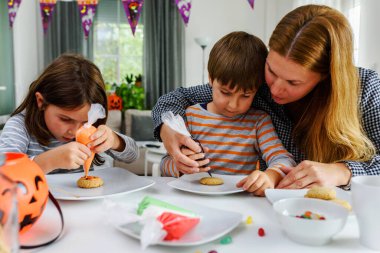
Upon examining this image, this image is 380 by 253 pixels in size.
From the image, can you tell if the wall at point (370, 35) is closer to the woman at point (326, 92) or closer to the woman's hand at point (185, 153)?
the woman at point (326, 92)

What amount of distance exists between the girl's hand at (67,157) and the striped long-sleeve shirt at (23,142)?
262 millimetres

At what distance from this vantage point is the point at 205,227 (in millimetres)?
704

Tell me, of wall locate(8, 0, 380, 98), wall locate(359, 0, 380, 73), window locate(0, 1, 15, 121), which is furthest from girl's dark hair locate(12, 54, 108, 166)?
wall locate(8, 0, 380, 98)

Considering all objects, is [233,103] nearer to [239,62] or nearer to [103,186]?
[239,62]

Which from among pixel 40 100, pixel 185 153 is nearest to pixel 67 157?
pixel 185 153

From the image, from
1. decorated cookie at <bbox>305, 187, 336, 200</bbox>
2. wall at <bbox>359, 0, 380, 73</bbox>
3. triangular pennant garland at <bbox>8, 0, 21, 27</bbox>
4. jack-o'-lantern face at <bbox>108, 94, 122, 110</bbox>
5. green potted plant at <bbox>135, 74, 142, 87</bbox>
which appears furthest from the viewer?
green potted plant at <bbox>135, 74, 142, 87</bbox>

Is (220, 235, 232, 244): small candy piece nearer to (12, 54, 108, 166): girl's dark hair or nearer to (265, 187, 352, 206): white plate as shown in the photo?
(265, 187, 352, 206): white plate

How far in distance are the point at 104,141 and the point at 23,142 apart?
1.13 ft

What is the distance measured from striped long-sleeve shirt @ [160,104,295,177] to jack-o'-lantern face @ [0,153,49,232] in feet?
2.44

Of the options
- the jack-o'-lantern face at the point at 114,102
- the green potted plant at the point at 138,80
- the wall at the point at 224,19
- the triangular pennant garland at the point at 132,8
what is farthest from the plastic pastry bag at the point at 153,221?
the wall at the point at 224,19

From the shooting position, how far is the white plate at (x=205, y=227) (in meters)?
0.63

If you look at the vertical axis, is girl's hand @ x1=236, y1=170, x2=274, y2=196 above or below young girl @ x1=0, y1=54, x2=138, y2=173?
below

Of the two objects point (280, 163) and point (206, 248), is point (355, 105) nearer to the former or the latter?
point (280, 163)

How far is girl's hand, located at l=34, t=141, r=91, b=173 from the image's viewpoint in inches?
40.4
